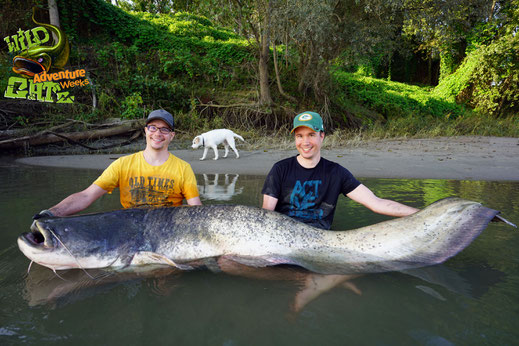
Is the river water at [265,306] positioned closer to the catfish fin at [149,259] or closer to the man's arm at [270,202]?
the catfish fin at [149,259]

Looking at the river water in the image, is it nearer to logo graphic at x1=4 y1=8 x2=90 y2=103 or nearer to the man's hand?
the man's hand

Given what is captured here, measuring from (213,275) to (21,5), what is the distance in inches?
694

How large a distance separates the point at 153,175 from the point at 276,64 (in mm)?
12107

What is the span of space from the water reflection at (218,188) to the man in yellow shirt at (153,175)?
1918mm

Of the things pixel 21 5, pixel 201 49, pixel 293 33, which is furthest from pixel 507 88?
pixel 21 5

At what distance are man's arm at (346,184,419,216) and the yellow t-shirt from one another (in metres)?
1.68

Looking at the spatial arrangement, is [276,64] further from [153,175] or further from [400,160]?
[153,175]

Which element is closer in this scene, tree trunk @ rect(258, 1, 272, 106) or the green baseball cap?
the green baseball cap

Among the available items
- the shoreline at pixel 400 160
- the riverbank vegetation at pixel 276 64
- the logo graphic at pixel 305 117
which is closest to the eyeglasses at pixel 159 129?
the logo graphic at pixel 305 117

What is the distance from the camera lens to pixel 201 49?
56.0 feet

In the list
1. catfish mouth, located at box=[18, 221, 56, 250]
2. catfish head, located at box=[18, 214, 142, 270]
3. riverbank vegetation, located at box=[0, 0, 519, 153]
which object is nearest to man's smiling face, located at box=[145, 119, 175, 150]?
catfish head, located at box=[18, 214, 142, 270]

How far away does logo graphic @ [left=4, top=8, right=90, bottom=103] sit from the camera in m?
12.0

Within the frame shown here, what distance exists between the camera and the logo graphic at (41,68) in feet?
39.5

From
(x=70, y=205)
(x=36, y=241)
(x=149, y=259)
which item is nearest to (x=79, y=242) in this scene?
(x=36, y=241)
